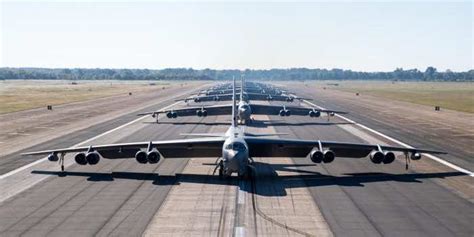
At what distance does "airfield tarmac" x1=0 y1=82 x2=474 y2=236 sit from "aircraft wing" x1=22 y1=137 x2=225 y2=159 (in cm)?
156

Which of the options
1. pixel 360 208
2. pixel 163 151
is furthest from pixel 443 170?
pixel 163 151

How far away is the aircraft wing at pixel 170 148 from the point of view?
3691 centimetres

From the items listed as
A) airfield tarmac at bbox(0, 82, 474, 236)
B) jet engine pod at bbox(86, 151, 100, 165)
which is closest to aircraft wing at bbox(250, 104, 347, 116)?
airfield tarmac at bbox(0, 82, 474, 236)

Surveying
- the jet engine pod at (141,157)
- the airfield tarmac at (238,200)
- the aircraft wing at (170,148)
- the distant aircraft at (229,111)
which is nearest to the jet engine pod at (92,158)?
the aircraft wing at (170,148)

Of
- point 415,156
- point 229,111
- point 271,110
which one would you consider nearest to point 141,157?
point 415,156

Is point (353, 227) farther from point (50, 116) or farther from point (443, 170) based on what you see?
point (50, 116)

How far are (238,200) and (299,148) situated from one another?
10.00 metres

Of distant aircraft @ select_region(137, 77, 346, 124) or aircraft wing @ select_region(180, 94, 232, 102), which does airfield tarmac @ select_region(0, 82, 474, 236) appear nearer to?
distant aircraft @ select_region(137, 77, 346, 124)

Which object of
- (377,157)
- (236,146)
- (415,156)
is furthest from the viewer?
(415,156)

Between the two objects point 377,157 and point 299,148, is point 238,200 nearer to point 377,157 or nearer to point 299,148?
point 299,148

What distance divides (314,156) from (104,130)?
41.5 meters

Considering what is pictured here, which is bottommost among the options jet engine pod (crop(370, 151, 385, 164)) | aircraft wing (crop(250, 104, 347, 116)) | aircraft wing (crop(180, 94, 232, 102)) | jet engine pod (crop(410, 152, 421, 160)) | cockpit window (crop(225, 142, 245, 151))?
jet engine pod (crop(410, 152, 421, 160))

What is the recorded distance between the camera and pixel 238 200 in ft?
98.1

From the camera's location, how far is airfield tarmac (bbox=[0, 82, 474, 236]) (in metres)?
24.8
